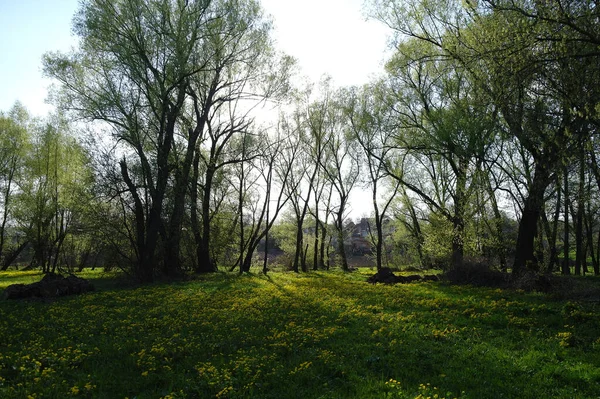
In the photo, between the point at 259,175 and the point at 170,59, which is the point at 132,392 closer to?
the point at 170,59

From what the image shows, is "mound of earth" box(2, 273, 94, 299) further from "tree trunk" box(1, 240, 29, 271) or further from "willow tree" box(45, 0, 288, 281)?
"tree trunk" box(1, 240, 29, 271)

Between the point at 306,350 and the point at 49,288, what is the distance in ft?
49.1

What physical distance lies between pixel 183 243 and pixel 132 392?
22087mm

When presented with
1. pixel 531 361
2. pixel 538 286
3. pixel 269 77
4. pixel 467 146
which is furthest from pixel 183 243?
pixel 531 361

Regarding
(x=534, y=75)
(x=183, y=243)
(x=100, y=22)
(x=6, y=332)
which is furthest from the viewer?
(x=183, y=243)

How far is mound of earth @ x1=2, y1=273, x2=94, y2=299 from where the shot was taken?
1669 cm

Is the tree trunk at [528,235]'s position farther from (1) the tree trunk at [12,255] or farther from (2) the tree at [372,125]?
(1) the tree trunk at [12,255]

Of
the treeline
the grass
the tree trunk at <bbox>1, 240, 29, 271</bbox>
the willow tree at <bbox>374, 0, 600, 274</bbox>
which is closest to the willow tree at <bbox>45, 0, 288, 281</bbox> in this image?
the treeline

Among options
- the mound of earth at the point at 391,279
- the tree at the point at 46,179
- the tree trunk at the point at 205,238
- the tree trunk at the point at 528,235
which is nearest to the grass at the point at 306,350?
the tree trunk at the point at 528,235

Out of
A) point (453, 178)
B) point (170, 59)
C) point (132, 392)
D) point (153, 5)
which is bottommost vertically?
point (132, 392)

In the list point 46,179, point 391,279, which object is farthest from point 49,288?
point 46,179

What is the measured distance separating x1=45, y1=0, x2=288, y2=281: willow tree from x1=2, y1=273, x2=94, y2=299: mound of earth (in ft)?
13.8

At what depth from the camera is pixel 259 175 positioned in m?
37.2

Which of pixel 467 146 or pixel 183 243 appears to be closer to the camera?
pixel 467 146
